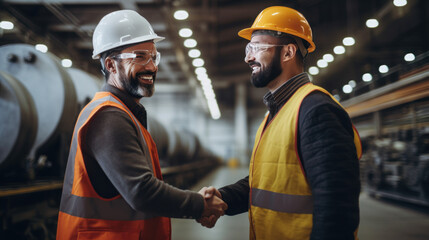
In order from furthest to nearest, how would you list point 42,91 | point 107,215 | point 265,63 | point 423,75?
point 423,75, point 42,91, point 265,63, point 107,215

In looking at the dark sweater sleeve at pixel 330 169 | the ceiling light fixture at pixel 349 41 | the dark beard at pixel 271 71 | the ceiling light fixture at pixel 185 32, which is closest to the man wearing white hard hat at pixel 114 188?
the dark sweater sleeve at pixel 330 169

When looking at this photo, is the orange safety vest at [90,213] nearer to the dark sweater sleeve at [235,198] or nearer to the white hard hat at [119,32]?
the white hard hat at [119,32]

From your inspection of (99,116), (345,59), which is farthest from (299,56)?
(345,59)

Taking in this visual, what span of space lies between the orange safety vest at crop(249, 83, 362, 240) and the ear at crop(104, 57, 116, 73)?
1055mm

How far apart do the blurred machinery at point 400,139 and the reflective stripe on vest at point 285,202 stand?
6.15m

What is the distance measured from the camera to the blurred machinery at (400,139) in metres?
6.86

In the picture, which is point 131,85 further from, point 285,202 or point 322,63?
point 322,63

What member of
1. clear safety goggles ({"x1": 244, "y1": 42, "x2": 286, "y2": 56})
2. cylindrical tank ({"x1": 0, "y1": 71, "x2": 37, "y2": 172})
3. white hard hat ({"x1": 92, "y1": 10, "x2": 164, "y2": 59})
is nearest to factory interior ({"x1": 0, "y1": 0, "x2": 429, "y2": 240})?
cylindrical tank ({"x1": 0, "y1": 71, "x2": 37, "y2": 172})

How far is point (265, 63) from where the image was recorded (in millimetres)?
2096

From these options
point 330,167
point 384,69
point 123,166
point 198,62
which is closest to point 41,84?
point 123,166

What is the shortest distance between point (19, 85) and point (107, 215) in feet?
8.30

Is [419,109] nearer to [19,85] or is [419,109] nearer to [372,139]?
[372,139]

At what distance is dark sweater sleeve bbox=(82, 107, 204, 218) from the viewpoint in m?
1.62

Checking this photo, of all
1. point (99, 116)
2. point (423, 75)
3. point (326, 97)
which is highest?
point (423, 75)
